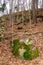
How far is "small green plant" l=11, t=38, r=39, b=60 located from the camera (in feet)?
28.2

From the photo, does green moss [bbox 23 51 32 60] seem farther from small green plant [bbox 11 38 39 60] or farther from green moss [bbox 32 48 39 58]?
green moss [bbox 32 48 39 58]

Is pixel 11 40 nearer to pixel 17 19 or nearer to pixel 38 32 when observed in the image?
pixel 38 32

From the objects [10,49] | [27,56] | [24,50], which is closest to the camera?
[27,56]

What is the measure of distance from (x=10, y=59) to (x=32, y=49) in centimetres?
121

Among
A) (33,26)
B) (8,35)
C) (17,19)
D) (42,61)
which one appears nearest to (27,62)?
(42,61)

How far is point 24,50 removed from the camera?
8.84 meters

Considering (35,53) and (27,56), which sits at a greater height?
(35,53)

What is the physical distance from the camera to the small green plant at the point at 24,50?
8586mm

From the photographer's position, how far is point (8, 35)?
34.6 feet

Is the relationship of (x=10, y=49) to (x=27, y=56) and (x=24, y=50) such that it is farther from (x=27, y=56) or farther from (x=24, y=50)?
(x=27, y=56)

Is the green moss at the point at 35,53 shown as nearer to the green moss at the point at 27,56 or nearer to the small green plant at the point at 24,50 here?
the small green plant at the point at 24,50

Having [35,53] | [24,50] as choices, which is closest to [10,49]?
[24,50]

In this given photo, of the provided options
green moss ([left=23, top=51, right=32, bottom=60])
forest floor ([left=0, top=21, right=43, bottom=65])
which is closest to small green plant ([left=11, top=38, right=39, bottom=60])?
green moss ([left=23, top=51, right=32, bottom=60])

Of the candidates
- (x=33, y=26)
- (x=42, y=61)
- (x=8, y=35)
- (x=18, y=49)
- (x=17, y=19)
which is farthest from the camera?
(x=17, y=19)
